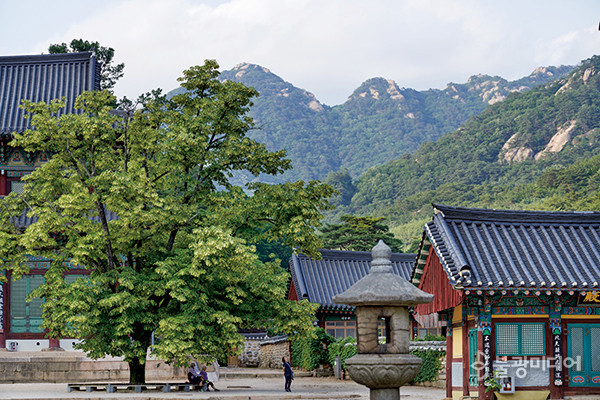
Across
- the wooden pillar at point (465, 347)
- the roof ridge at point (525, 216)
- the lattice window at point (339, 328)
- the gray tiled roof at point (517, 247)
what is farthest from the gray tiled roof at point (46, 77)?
the wooden pillar at point (465, 347)

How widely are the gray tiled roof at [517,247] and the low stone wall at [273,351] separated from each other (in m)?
26.7

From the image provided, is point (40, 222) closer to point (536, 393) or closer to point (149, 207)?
point (149, 207)

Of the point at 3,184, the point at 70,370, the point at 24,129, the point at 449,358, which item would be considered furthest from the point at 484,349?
the point at 3,184

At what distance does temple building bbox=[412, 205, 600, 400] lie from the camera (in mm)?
21875

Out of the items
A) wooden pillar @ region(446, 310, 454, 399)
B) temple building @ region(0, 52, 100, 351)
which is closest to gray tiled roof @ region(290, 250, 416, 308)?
temple building @ region(0, 52, 100, 351)

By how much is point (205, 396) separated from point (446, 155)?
114673 millimetres

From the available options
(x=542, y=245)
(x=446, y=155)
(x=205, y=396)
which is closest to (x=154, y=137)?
(x=205, y=396)

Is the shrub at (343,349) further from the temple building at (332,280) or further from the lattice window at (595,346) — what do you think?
the lattice window at (595,346)

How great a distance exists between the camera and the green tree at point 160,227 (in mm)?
25641

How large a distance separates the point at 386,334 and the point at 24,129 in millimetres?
27428

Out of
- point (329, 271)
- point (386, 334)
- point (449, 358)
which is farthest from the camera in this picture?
point (329, 271)

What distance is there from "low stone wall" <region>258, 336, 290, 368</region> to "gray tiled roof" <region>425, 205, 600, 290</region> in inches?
1050

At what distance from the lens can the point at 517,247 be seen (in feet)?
77.1

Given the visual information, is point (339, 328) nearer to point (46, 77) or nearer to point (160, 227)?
point (160, 227)
